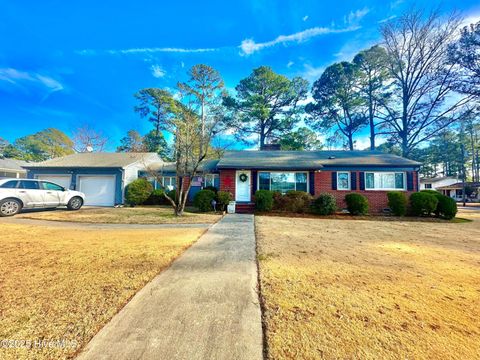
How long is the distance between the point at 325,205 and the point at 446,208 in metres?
5.89

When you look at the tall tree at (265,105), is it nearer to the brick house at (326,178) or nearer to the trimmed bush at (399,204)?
the brick house at (326,178)

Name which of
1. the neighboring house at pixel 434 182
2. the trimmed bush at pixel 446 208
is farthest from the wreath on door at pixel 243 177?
the neighboring house at pixel 434 182

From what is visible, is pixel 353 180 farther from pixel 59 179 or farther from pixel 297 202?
pixel 59 179

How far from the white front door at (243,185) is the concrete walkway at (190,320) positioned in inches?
360

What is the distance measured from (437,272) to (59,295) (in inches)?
221

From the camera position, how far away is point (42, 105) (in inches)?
999

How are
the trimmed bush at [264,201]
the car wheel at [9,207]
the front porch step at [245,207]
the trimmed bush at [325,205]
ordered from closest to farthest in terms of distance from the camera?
the car wheel at [9,207] < the trimmed bush at [325,205] < the trimmed bush at [264,201] < the front porch step at [245,207]

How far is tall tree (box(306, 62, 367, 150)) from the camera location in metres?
23.0

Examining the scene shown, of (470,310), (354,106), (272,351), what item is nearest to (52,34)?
(272,351)

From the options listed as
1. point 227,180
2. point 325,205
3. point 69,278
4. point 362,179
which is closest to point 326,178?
point 362,179

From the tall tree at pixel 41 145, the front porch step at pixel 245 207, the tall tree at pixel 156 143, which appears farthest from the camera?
the tall tree at pixel 41 145

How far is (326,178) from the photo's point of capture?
13.0 m

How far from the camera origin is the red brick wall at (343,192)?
41.4 feet

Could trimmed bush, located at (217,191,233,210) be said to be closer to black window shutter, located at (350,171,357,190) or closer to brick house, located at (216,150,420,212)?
brick house, located at (216,150,420,212)
